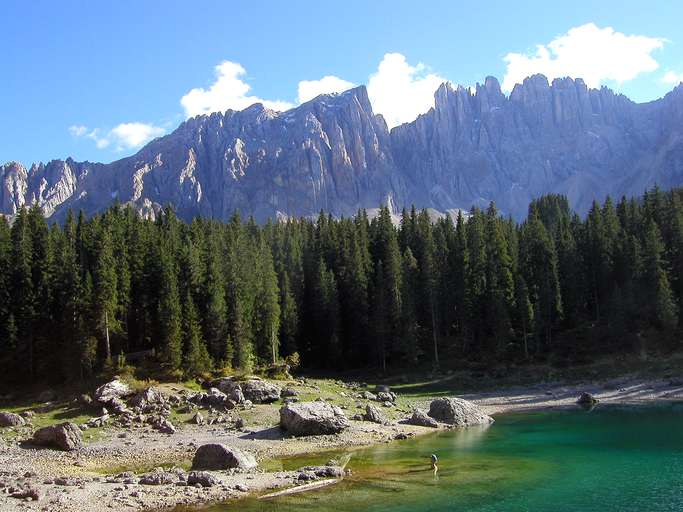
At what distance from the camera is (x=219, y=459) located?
3450cm

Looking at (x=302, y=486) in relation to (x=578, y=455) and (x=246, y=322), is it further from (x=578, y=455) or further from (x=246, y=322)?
(x=246, y=322)

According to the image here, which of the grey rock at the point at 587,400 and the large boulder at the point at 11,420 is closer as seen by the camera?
the large boulder at the point at 11,420

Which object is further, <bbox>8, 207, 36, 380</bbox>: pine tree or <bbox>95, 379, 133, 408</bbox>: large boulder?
<bbox>8, 207, 36, 380</bbox>: pine tree

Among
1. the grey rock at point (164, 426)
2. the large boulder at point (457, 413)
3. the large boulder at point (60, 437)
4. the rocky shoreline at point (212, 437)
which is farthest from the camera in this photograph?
the large boulder at point (457, 413)

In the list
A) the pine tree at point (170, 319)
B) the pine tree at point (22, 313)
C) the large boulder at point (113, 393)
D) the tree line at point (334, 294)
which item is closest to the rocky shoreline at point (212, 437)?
the large boulder at point (113, 393)

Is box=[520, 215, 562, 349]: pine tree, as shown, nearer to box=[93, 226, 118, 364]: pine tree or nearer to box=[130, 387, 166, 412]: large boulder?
box=[130, 387, 166, 412]: large boulder

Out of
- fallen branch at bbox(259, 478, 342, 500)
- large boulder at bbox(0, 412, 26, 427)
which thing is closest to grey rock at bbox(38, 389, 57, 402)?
large boulder at bbox(0, 412, 26, 427)

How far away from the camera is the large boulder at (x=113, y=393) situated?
49.9 m

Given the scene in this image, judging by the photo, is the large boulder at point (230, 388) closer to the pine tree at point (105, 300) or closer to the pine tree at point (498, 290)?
the pine tree at point (105, 300)

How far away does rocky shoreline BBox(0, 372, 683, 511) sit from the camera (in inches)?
1148

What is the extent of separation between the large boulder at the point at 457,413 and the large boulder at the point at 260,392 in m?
13.6

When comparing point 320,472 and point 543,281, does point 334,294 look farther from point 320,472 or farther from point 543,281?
point 320,472

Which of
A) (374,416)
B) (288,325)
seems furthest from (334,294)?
(374,416)

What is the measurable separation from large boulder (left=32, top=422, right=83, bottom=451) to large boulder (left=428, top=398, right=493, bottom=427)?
2827cm
